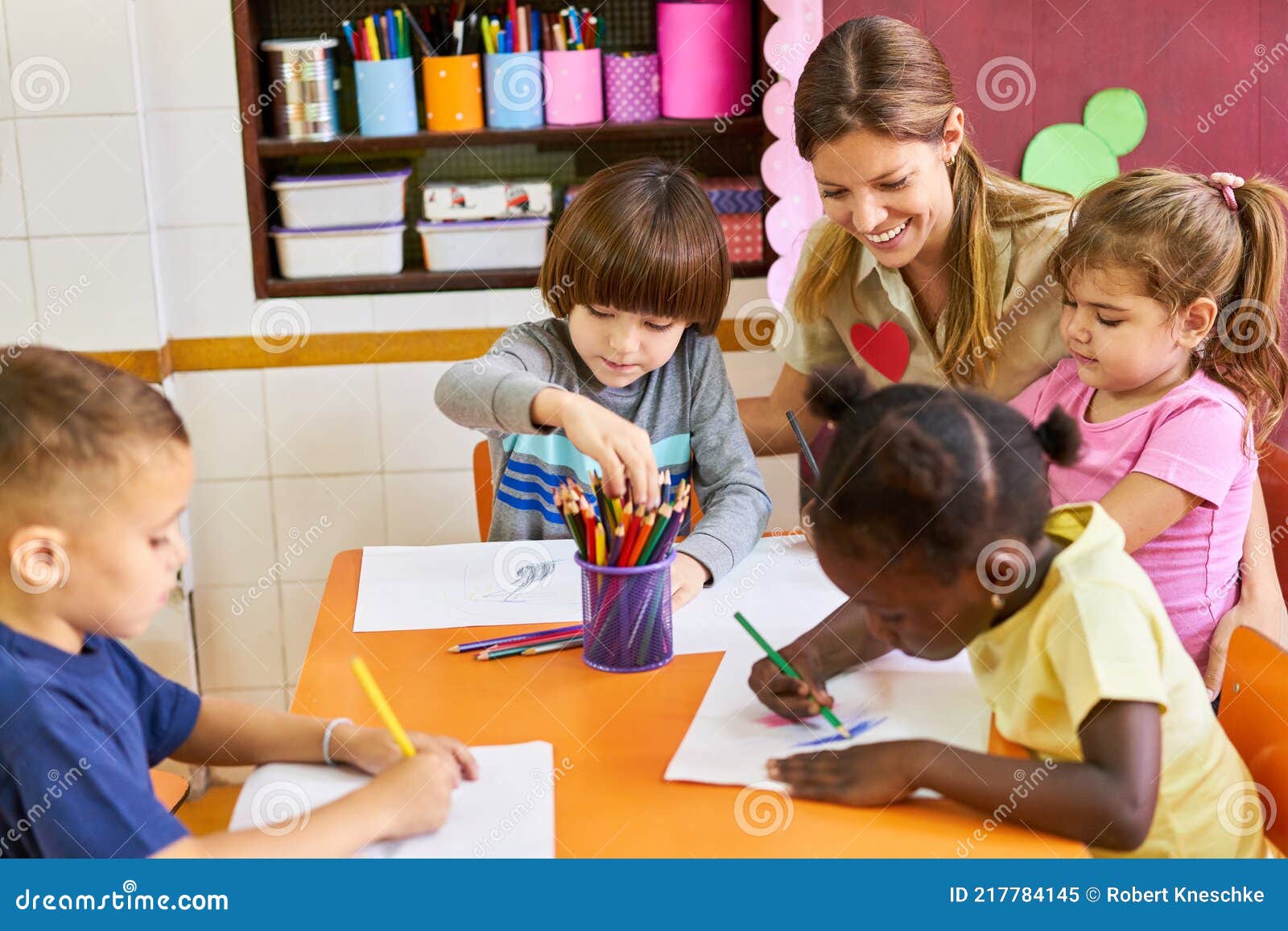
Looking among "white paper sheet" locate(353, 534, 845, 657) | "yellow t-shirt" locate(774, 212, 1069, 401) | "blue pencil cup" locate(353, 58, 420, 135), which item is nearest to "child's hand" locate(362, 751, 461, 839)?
"white paper sheet" locate(353, 534, 845, 657)

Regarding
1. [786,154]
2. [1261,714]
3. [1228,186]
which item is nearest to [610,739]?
[1261,714]

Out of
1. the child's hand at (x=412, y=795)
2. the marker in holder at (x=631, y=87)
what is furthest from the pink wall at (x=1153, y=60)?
the child's hand at (x=412, y=795)

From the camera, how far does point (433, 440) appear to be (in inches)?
101

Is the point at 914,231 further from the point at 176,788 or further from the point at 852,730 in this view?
the point at 176,788

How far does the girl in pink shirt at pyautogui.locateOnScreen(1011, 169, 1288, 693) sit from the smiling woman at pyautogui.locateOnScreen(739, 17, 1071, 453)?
15cm

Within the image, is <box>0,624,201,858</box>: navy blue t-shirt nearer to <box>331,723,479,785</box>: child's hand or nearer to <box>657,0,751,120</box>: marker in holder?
<box>331,723,479,785</box>: child's hand

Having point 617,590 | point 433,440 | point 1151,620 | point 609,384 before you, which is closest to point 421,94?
point 433,440

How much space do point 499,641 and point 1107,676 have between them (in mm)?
608

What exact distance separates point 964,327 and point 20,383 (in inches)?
44.8

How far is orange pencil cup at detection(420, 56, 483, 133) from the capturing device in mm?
2410

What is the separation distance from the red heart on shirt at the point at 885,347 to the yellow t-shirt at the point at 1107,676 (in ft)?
2.45

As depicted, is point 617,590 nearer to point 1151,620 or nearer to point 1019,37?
point 1151,620

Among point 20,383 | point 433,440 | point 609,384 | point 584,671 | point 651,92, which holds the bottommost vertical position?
point 433,440

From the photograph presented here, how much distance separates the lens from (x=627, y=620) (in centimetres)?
114
